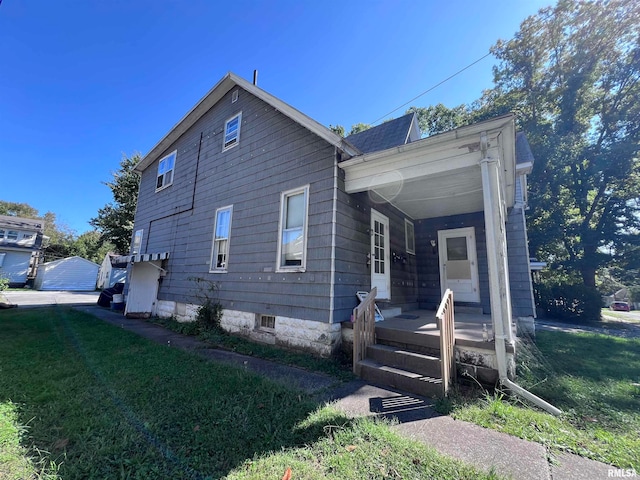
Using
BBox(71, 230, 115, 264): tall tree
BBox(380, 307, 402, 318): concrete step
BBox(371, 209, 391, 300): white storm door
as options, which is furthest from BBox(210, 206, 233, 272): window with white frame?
BBox(71, 230, 115, 264): tall tree

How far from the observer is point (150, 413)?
2.62 metres

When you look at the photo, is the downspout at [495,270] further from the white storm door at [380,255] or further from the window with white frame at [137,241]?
the window with white frame at [137,241]

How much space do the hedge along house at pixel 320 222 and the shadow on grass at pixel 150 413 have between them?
68.7 inches

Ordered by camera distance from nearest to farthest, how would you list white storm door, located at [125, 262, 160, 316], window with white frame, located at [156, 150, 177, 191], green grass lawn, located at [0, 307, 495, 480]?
1. green grass lawn, located at [0, 307, 495, 480]
2. white storm door, located at [125, 262, 160, 316]
3. window with white frame, located at [156, 150, 177, 191]

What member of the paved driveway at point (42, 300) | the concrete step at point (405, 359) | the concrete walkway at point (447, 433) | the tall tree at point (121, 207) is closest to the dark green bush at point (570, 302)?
the concrete step at point (405, 359)

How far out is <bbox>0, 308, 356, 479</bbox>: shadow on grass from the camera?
1.96 metres

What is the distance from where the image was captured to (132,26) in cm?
915

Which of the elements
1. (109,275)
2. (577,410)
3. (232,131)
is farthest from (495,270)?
(109,275)

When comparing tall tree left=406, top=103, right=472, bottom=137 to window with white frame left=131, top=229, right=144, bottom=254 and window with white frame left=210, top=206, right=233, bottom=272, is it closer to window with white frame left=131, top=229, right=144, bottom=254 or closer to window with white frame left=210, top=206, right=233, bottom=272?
window with white frame left=210, top=206, right=233, bottom=272

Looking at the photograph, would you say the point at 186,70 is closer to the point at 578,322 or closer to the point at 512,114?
the point at 512,114

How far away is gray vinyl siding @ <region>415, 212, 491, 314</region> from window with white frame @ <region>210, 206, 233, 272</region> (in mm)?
5521

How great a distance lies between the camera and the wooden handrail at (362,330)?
12.8ft

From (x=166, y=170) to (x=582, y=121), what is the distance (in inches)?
933

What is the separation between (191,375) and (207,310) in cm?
320
